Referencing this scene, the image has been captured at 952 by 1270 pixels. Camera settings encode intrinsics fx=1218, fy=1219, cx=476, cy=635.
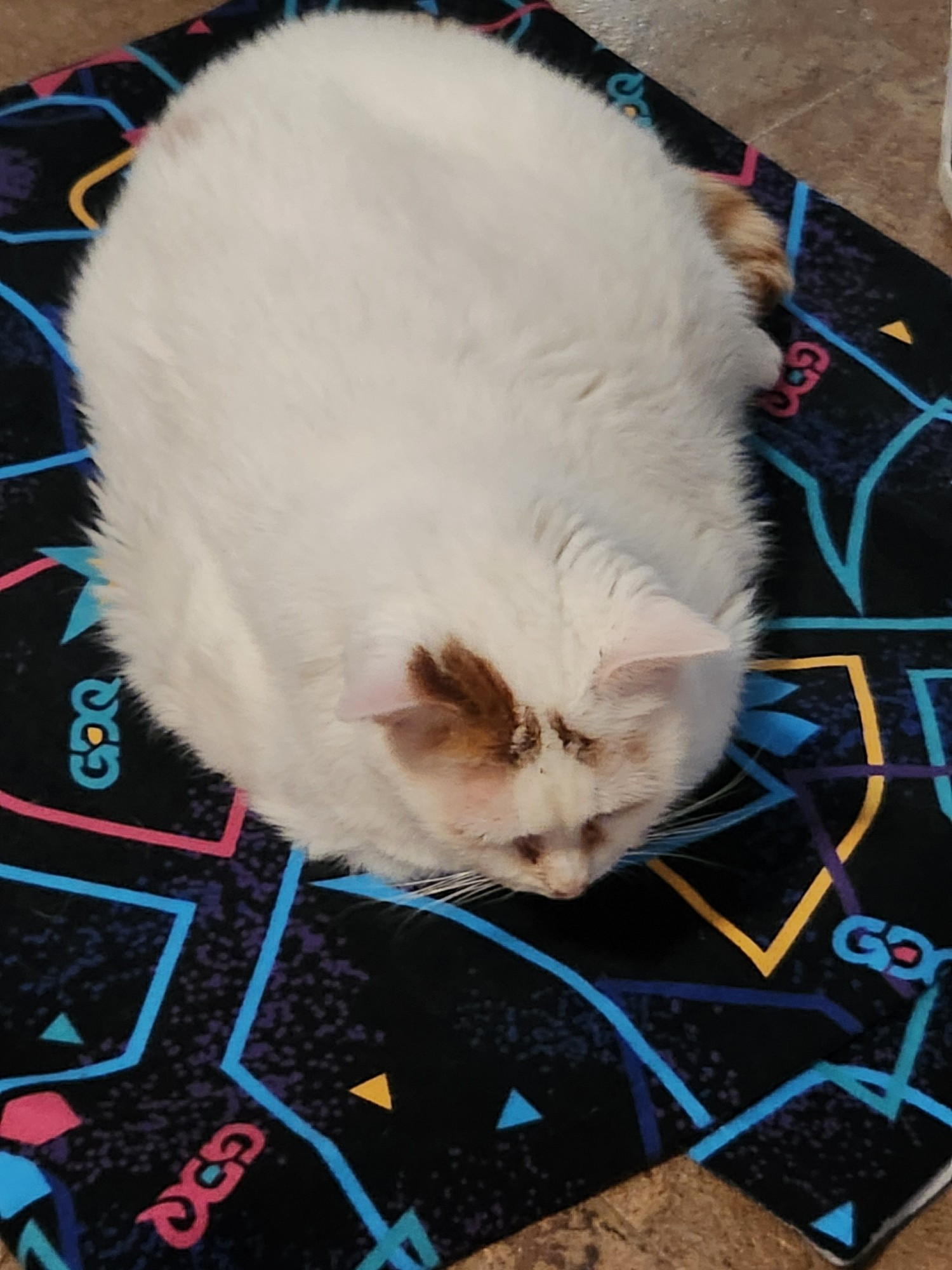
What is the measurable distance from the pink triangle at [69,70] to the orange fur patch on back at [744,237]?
97 centimetres

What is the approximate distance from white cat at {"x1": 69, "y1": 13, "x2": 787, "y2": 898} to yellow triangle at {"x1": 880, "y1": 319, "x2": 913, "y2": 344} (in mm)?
310

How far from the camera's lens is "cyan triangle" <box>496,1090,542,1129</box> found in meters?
1.14

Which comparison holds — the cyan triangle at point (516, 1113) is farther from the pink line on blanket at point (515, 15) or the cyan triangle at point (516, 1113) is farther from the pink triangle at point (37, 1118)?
the pink line on blanket at point (515, 15)

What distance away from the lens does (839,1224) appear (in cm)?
110

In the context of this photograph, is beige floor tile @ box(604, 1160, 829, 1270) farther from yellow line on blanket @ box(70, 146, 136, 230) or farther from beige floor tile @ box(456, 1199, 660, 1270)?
yellow line on blanket @ box(70, 146, 136, 230)

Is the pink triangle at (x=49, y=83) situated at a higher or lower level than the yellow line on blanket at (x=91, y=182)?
higher

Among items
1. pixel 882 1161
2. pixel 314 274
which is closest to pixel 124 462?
pixel 314 274

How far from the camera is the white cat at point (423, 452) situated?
931 mm

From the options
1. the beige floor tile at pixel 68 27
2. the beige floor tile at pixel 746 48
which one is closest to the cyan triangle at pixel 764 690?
the beige floor tile at pixel 746 48

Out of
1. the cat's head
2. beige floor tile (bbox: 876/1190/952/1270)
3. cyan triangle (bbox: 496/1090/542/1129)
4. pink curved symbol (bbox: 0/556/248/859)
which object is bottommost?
pink curved symbol (bbox: 0/556/248/859)

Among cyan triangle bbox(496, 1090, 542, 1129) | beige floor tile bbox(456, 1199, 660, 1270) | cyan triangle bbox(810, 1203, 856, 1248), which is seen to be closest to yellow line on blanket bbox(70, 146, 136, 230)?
cyan triangle bbox(496, 1090, 542, 1129)

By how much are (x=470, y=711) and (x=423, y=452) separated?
0.26 metres

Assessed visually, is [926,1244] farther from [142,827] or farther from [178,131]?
[178,131]

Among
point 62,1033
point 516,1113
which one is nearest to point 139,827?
point 62,1033
